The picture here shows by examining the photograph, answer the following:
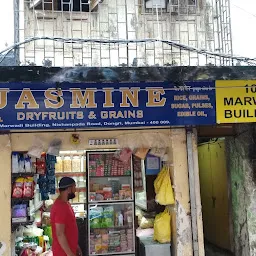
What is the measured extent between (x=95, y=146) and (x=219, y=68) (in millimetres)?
2318

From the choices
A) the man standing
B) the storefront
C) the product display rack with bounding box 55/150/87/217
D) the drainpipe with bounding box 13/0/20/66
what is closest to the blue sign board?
the storefront

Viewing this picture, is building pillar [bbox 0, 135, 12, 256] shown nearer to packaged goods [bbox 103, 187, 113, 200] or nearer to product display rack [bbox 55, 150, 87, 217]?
packaged goods [bbox 103, 187, 113, 200]

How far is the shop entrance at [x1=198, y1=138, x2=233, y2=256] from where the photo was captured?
8125mm

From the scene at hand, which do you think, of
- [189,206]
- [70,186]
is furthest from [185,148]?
[70,186]

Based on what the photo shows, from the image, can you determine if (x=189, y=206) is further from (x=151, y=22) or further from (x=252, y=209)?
(x=151, y=22)

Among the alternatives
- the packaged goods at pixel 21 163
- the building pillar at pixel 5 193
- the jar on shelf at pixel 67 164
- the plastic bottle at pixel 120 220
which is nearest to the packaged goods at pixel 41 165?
the packaged goods at pixel 21 163

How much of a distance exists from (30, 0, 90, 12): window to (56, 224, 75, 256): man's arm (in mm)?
3679

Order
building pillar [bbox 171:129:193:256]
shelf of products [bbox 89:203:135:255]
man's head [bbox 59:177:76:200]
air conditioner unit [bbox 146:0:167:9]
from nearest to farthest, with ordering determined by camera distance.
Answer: man's head [bbox 59:177:76:200] → building pillar [bbox 171:129:193:256] → air conditioner unit [bbox 146:0:167:9] → shelf of products [bbox 89:203:135:255]

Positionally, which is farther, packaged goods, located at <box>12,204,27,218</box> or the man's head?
packaged goods, located at <box>12,204,27,218</box>

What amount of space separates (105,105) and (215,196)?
157 inches

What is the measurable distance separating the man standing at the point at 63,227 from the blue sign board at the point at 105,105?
1133 millimetres

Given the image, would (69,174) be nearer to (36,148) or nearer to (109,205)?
(109,205)

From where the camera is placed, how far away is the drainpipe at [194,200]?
21.0ft

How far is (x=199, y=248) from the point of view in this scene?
6.41 meters
